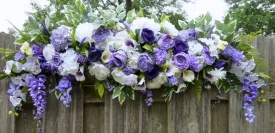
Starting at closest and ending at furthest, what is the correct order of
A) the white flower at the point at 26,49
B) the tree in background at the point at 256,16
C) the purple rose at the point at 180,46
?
the white flower at the point at 26,49 < the purple rose at the point at 180,46 < the tree in background at the point at 256,16

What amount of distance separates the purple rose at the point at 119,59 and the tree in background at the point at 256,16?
11.0 metres

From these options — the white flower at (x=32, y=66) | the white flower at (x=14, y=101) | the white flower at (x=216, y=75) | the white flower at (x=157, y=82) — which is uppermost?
the white flower at (x=32, y=66)

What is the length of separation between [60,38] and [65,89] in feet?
0.88

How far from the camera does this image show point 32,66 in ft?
5.05

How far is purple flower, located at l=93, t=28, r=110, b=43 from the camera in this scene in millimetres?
1560

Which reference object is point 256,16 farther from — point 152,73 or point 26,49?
point 26,49

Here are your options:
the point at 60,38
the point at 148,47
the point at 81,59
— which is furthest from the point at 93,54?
the point at 148,47

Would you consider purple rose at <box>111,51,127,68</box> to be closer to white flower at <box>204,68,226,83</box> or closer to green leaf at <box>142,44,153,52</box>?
green leaf at <box>142,44,153,52</box>

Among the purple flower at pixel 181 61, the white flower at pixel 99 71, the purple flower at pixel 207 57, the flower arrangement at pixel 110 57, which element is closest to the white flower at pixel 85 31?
the flower arrangement at pixel 110 57

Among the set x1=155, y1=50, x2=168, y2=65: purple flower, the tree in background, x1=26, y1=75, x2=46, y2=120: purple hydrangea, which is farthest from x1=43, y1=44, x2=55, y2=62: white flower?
the tree in background

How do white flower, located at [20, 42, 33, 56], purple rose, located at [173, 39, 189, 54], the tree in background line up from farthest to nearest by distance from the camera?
the tree in background < purple rose, located at [173, 39, 189, 54] < white flower, located at [20, 42, 33, 56]

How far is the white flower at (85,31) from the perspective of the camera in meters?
1.54

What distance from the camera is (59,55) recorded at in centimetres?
155

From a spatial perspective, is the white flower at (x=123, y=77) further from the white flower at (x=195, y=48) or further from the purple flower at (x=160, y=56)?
the white flower at (x=195, y=48)
